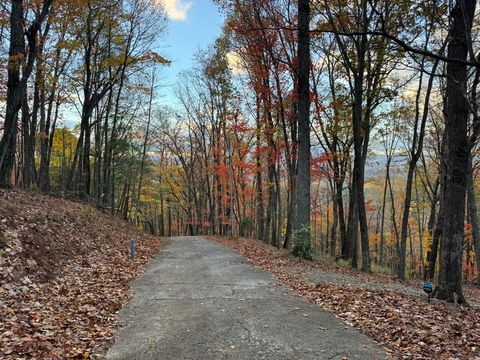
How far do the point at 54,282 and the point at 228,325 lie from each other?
3953 millimetres

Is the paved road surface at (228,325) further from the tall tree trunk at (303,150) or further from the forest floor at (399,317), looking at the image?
the tall tree trunk at (303,150)

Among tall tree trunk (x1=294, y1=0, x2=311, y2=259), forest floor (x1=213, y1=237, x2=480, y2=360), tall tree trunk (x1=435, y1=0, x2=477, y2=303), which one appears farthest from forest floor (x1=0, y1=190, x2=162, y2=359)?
tall tree trunk (x1=435, y1=0, x2=477, y2=303)

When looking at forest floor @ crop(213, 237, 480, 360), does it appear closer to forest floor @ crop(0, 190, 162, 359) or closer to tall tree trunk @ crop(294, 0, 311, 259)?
tall tree trunk @ crop(294, 0, 311, 259)

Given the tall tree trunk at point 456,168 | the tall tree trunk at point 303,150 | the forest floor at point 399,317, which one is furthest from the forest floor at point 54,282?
the tall tree trunk at point 456,168

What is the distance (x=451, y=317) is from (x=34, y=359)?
660 centimetres

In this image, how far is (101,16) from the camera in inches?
747

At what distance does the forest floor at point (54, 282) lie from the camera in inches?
190

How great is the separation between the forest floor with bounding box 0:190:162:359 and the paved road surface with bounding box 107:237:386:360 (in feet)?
1.60

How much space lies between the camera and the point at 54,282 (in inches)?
288

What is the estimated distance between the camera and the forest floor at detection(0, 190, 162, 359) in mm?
4832

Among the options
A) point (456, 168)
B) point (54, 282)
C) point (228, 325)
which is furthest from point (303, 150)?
point (54, 282)

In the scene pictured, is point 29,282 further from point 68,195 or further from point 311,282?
point 68,195

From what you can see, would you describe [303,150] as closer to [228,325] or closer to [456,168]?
[456,168]

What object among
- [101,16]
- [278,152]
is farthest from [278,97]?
[101,16]
